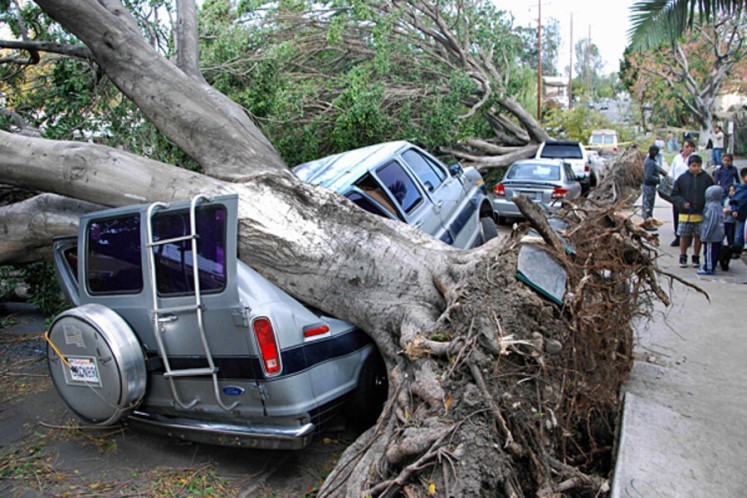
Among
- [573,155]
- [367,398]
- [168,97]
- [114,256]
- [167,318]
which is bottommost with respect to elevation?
[367,398]

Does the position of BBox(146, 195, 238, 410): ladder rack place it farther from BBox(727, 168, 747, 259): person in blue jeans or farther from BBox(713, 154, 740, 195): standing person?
BBox(713, 154, 740, 195): standing person

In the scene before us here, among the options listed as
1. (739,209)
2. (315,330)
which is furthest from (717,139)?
(315,330)

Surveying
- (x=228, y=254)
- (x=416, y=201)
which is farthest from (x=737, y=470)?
(x=416, y=201)

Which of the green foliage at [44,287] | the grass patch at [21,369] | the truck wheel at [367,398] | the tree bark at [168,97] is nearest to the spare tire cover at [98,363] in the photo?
the truck wheel at [367,398]

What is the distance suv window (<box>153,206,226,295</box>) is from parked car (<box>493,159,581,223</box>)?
10.4 m

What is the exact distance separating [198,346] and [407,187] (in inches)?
136

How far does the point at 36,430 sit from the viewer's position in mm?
5293

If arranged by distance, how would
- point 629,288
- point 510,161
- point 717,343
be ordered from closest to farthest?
point 629,288 < point 717,343 < point 510,161

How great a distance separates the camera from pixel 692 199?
359 inches

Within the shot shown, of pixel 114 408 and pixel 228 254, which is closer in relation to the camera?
pixel 228 254

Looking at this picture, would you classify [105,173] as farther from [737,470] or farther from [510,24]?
[510,24]

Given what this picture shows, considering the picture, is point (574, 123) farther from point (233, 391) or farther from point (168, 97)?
point (233, 391)

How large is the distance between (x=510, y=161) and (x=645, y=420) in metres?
16.2

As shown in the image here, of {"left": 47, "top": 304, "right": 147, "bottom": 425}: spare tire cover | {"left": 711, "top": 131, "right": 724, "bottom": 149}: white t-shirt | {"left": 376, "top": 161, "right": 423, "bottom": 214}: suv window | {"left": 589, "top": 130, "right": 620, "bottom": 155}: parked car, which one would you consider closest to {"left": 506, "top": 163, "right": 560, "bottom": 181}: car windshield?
{"left": 376, "top": 161, "right": 423, "bottom": 214}: suv window
